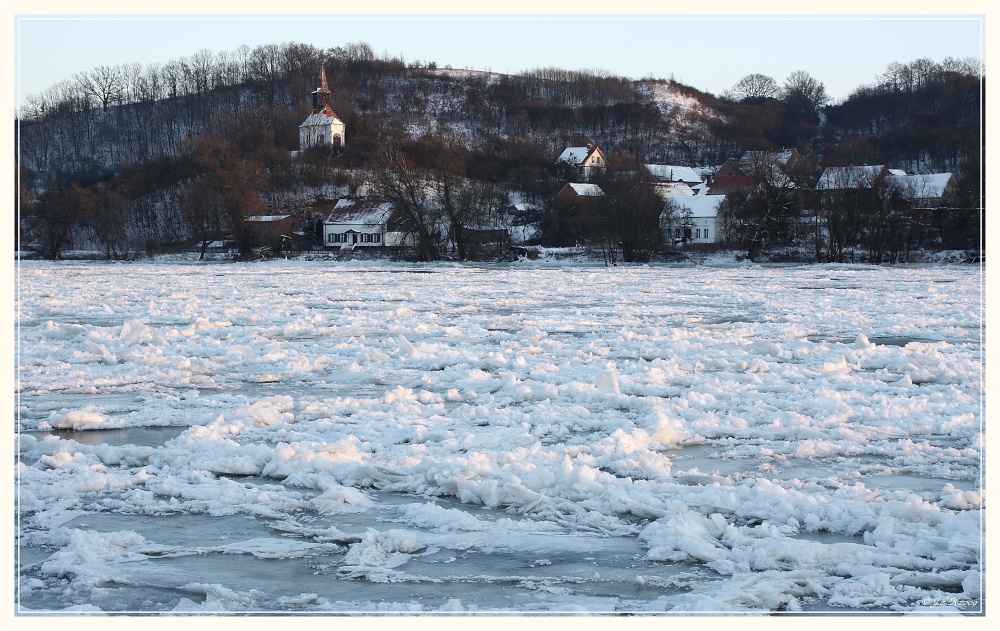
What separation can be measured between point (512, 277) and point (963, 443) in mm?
25289

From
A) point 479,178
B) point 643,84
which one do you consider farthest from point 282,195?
point 643,84

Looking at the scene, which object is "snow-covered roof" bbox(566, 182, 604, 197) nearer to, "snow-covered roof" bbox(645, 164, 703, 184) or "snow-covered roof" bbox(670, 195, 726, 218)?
"snow-covered roof" bbox(670, 195, 726, 218)

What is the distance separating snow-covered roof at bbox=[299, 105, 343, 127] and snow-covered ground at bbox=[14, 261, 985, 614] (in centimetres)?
8392

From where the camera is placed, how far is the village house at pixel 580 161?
8994 cm

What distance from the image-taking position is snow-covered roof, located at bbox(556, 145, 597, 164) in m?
96.4

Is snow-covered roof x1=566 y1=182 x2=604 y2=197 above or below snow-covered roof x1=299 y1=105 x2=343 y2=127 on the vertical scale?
below

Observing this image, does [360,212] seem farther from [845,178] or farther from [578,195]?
[845,178]

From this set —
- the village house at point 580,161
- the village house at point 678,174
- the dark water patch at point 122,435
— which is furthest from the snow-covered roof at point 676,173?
the dark water patch at point 122,435

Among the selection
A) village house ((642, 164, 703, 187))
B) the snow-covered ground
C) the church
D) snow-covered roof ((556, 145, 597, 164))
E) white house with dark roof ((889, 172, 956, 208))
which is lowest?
the snow-covered ground

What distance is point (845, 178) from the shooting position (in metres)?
53.8

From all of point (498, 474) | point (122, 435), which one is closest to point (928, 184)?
point (498, 474)

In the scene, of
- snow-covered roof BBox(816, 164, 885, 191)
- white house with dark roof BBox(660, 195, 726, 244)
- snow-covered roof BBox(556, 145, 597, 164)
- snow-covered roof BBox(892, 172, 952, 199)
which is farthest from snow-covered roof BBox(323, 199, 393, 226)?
snow-covered roof BBox(892, 172, 952, 199)

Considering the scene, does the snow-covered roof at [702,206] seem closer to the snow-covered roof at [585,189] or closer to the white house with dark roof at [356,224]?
the snow-covered roof at [585,189]

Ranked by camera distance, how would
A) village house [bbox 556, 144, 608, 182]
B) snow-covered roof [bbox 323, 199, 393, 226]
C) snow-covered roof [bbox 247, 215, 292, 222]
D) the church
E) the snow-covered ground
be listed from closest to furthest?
the snow-covered ground < snow-covered roof [bbox 247, 215, 292, 222] < snow-covered roof [bbox 323, 199, 393, 226] < village house [bbox 556, 144, 608, 182] < the church
